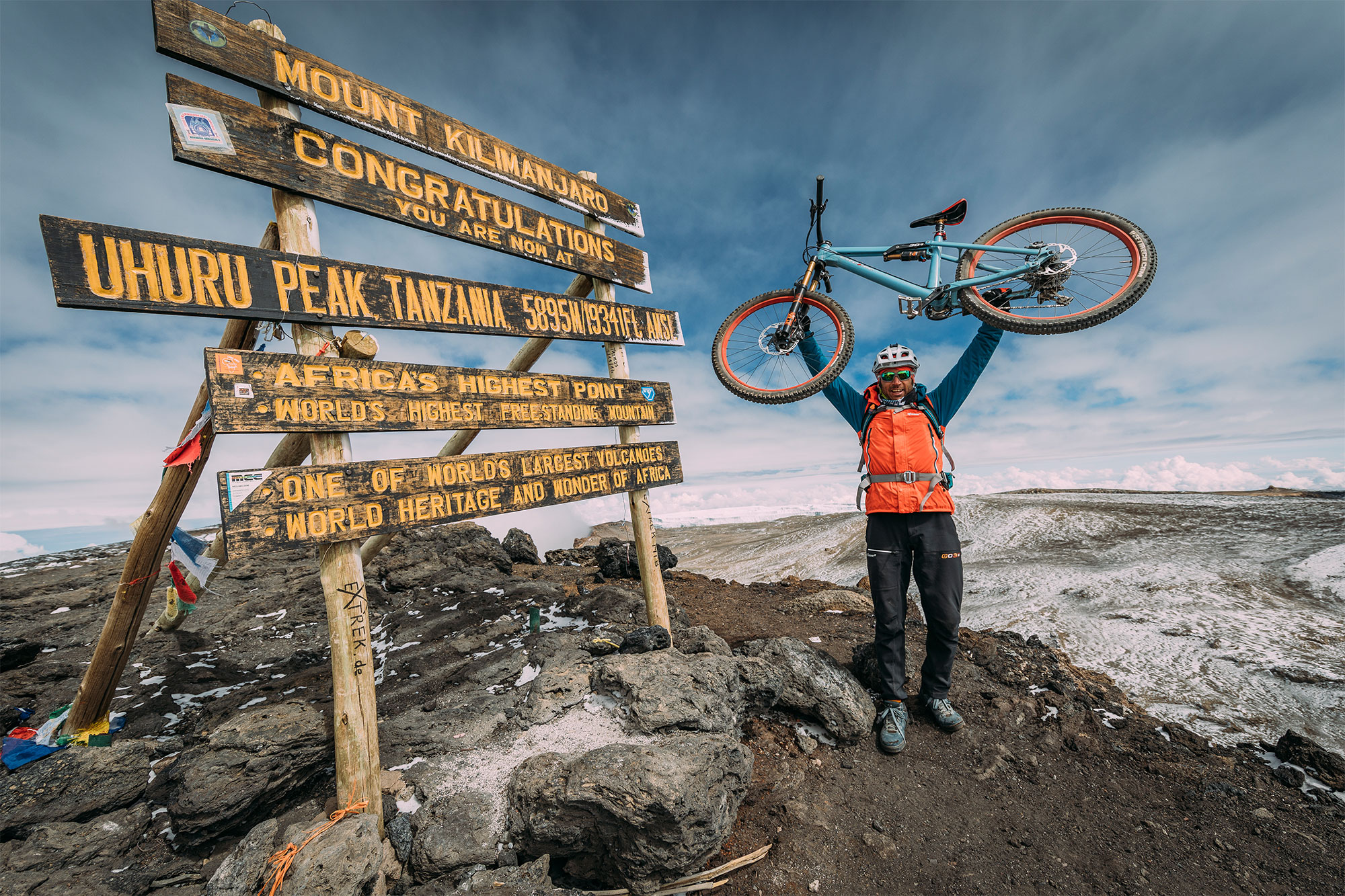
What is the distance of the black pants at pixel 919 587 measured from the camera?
3775 mm

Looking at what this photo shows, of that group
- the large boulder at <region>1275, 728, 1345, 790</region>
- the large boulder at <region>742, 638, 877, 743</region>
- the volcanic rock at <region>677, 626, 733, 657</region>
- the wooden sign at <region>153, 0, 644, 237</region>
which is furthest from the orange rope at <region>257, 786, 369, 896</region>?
the large boulder at <region>1275, 728, 1345, 790</region>

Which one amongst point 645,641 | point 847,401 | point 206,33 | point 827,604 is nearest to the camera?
point 206,33

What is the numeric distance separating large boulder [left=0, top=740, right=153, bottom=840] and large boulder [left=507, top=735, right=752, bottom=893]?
2.57 meters

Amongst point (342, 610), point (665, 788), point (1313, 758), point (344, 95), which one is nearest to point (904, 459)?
point (665, 788)

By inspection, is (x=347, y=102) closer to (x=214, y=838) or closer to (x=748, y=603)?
(x=214, y=838)

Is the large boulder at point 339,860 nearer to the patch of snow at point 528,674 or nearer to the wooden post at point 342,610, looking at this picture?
the wooden post at point 342,610

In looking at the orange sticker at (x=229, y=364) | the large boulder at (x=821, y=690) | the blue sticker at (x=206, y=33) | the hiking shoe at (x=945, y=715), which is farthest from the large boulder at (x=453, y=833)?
the blue sticker at (x=206, y=33)

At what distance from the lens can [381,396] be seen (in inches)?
119

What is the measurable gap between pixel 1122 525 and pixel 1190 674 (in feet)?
19.4

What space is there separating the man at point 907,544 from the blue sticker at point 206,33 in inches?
200

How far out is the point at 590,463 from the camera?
4141 millimetres

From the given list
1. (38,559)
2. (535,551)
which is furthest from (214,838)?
(38,559)

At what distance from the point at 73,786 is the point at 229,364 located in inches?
115

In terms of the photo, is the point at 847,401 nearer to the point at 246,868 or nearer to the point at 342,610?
the point at 342,610
